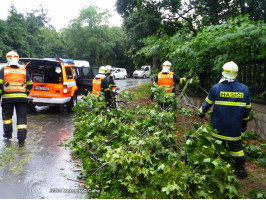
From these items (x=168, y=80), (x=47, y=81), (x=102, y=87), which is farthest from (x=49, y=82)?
(x=168, y=80)

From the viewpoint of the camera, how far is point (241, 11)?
35.2ft

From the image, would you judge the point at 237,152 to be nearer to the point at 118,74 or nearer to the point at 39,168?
the point at 39,168

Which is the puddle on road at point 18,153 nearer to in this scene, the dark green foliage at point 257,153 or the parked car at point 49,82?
the parked car at point 49,82

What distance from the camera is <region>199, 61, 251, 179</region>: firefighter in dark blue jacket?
13.4 ft

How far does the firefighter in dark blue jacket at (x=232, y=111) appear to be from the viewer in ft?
13.4

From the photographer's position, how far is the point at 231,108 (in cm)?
409

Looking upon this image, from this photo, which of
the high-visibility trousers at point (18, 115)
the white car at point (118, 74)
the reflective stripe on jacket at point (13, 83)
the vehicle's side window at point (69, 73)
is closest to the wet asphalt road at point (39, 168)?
the high-visibility trousers at point (18, 115)

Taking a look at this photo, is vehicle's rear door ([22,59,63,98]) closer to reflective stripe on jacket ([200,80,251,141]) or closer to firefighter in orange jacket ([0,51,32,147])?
firefighter in orange jacket ([0,51,32,147])

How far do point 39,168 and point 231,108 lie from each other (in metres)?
3.24

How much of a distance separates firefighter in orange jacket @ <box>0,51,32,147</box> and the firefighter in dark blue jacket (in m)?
4.00

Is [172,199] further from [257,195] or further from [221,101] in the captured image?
[221,101]

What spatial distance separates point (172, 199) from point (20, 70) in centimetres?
456

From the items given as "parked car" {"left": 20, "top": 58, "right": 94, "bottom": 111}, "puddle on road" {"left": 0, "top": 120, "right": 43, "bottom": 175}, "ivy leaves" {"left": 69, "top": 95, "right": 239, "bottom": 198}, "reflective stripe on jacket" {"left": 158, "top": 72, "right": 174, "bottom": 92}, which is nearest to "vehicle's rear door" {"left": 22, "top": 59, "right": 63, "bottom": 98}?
"parked car" {"left": 20, "top": 58, "right": 94, "bottom": 111}

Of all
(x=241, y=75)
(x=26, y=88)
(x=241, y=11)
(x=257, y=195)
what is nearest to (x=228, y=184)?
(x=257, y=195)
